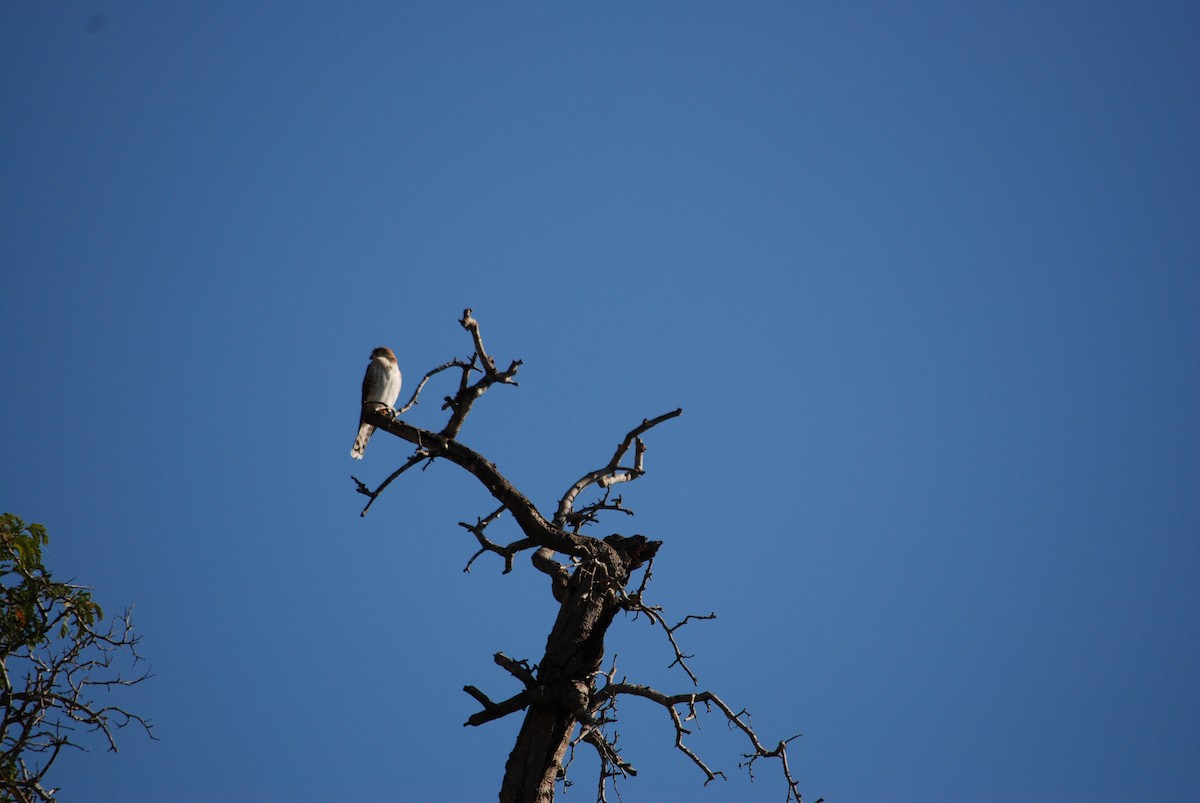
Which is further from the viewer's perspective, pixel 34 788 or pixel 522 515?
pixel 522 515

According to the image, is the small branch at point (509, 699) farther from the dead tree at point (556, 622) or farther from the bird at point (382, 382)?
the bird at point (382, 382)

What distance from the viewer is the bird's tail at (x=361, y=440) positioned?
7684 millimetres

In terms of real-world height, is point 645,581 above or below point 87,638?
above

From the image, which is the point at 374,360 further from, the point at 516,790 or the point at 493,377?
the point at 516,790

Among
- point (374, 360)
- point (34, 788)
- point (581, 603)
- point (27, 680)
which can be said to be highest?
point (374, 360)

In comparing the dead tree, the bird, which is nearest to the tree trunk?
the dead tree

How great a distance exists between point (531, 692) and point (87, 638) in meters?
2.78

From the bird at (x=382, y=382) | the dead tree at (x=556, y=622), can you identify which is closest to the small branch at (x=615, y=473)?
the dead tree at (x=556, y=622)

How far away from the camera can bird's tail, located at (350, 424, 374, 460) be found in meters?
7.68

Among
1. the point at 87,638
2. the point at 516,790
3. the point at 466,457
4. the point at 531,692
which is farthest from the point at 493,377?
the point at 87,638

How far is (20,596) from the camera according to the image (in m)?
6.16

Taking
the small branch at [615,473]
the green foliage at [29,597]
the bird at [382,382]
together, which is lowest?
the green foliage at [29,597]

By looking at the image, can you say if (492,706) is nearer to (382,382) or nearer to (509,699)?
(509,699)

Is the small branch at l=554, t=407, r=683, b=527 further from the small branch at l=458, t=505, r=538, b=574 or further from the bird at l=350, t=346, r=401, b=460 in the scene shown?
the bird at l=350, t=346, r=401, b=460
